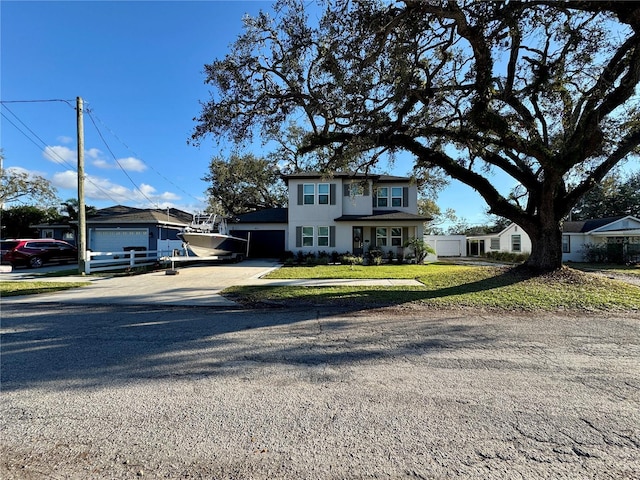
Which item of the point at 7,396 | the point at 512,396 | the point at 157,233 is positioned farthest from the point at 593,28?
the point at 157,233

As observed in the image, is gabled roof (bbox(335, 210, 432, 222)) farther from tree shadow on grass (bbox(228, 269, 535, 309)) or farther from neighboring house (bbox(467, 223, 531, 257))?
tree shadow on grass (bbox(228, 269, 535, 309))

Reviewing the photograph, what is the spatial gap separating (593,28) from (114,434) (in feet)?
42.2

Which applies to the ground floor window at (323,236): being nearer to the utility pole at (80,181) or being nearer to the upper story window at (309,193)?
the upper story window at (309,193)

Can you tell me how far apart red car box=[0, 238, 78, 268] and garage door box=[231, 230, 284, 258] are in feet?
34.3

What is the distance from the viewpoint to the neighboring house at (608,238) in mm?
23000

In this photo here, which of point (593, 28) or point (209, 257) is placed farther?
point (209, 257)

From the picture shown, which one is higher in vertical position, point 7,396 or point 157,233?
point 157,233

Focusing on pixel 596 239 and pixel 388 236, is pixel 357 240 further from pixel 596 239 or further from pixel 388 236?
pixel 596 239

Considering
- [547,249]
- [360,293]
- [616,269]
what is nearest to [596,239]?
[616,269]

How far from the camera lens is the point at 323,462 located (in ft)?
7.82

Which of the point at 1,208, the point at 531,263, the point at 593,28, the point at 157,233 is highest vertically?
the point at 593,28

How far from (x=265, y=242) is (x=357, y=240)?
726cm

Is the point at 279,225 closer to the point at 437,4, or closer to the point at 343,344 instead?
A: the point at 437,4

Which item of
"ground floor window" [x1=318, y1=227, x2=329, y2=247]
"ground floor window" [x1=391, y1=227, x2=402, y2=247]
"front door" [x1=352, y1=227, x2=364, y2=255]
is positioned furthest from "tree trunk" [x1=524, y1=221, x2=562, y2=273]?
"ground floor window" [x1=318, y1=227, x2=329, y2=247]
